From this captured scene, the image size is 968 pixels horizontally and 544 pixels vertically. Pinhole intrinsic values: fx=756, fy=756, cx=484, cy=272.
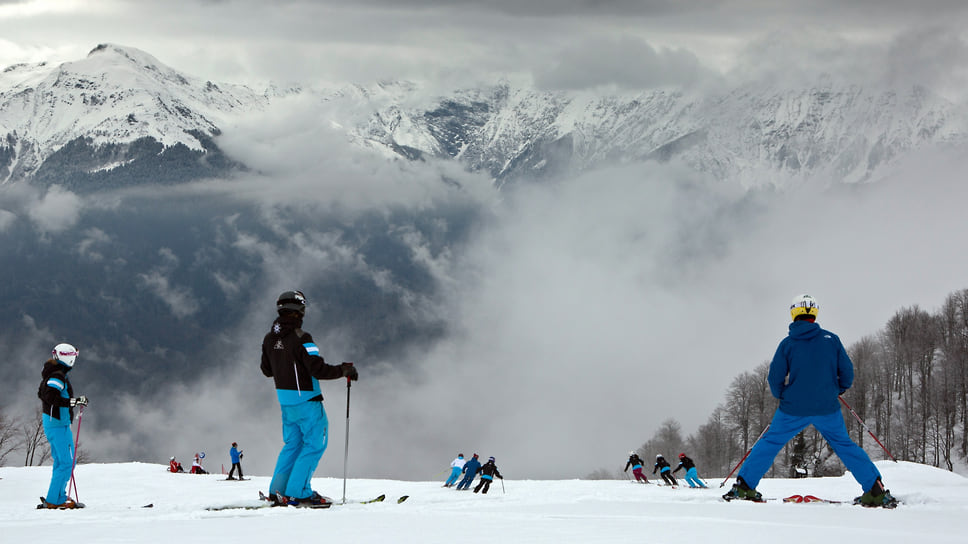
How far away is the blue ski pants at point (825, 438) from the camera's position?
10633 millimetres

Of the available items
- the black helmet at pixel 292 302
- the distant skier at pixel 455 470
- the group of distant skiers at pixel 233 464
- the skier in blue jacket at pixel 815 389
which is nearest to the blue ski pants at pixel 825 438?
the skier in blue jacket at pixel 815 389

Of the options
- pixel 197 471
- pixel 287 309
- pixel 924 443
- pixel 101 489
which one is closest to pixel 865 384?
pixel 924 443

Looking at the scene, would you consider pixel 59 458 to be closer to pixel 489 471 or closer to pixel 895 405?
pixel 489 471

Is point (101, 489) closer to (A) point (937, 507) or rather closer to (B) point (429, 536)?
(B) point (429, 536)

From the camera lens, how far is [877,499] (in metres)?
10.5

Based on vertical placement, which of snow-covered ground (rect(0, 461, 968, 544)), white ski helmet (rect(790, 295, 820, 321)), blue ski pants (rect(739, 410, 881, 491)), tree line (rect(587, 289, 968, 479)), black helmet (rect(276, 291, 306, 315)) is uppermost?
tree line (rect(587, 289, 968, 479))

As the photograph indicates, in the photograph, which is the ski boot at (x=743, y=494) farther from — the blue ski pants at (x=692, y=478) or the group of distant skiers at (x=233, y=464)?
the group of distant skiers at (x=233, y=464)

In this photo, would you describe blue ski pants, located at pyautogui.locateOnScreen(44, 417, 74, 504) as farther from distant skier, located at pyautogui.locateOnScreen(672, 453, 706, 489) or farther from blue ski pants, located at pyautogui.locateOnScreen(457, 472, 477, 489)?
distant skier, located at pyautogui.locateOnScreen(672, 453, 706, 489)

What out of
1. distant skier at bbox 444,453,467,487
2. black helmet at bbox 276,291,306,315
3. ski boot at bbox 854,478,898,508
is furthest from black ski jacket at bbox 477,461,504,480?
ski boot at bbox 854,478,898,508

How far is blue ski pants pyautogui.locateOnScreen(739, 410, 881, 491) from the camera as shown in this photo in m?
10.6

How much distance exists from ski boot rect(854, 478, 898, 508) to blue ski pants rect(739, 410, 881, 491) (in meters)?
0.09

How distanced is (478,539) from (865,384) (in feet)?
258

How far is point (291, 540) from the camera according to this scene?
700 centimetres

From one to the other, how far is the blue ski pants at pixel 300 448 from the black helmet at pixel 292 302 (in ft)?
4.46
